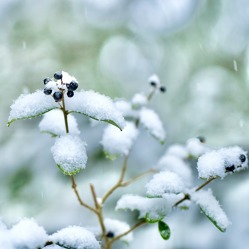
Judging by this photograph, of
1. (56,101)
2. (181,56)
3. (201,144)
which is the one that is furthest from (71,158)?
(181,56)

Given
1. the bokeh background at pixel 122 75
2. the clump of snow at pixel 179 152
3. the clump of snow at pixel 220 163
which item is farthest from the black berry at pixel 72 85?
the bokeh background at pixel 122 75

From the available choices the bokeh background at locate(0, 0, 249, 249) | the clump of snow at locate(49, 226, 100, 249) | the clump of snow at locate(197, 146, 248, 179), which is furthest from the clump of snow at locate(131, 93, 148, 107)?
Answer: the bokeh background at locate(0, 0, 249, 249)

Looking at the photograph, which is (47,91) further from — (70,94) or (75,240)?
(75,240)

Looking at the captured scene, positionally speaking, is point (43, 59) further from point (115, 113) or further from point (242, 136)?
point (115, 113)

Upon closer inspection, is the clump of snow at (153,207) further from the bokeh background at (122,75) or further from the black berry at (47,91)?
the bokeh background at (122,75)

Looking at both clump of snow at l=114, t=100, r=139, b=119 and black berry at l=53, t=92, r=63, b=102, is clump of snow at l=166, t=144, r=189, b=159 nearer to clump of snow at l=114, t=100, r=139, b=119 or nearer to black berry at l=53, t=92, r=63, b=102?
clump of snow at l=114, t=100, r=139, b=119
